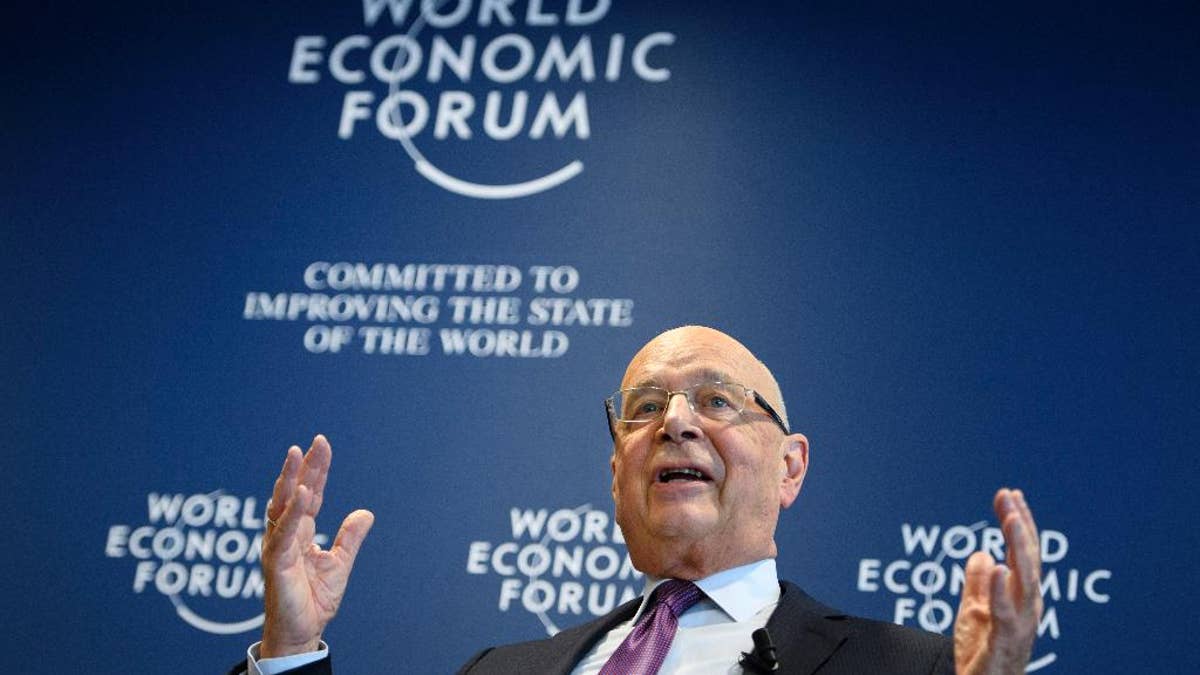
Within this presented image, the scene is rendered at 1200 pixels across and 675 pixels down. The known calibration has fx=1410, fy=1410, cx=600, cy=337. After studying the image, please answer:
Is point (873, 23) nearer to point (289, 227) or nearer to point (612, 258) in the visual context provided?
point (612, 258)

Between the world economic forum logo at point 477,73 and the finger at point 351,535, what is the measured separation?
4.48 feet

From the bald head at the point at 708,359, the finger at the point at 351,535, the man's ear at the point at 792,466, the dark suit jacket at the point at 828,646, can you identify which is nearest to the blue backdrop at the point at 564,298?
the man's ear at the point at 792,466

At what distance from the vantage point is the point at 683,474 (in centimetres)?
252

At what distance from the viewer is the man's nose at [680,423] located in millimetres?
2502

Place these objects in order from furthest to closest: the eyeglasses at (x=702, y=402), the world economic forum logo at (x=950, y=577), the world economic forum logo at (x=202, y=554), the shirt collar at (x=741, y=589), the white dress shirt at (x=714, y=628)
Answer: the world economic forum logo at (x=202, y=554) < the world economic forum logo at (x=950, y=577) < the eyeglasses at (x=702, y=402) < the shirt collar at (x=741, y=589) < the white dress shirt at (x=714, y=628)

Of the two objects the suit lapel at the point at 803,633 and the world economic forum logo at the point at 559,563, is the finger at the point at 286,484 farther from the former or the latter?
the world economic forum logo at the point at 559,563

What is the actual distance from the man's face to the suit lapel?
6.1 inches

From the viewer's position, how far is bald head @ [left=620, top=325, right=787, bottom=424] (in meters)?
2.61

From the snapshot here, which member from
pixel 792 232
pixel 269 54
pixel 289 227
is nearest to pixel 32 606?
pixel 289 227

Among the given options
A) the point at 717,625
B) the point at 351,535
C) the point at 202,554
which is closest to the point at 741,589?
the point at 717,625

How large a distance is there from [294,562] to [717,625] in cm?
72

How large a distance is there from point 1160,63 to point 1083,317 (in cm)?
67

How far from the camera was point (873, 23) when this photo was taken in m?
3.53

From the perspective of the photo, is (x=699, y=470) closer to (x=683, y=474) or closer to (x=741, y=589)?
(x=683, y=474)
